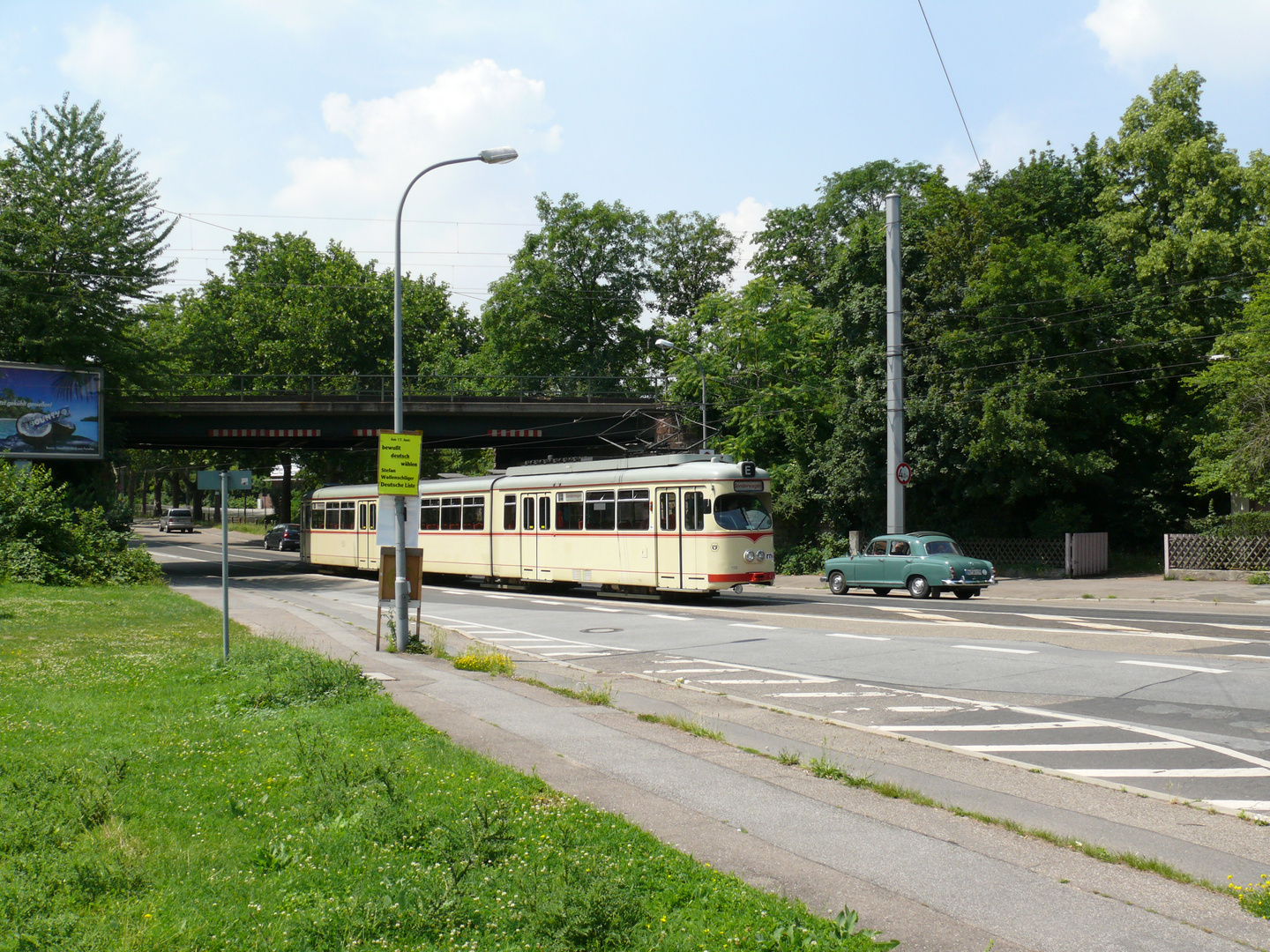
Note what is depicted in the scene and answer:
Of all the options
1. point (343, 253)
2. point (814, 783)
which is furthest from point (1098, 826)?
point (343, 253)

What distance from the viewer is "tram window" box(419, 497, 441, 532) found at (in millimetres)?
34969

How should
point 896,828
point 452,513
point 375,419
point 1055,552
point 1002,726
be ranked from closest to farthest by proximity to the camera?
point 896,828 < point 1002,726 < point 452,513 < point 1055,552 < point 375,419

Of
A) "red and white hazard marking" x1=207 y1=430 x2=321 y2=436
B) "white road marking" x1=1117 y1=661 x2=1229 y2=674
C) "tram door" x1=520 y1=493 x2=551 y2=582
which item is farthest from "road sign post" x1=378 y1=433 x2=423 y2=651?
"red and white hazard marking" x1=207 y1=430 x2=321 y2=436

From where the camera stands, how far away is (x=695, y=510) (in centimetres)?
Result: 2436

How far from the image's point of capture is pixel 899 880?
5.23 metres

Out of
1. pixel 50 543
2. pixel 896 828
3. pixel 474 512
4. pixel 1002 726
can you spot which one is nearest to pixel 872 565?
pixel 474 512

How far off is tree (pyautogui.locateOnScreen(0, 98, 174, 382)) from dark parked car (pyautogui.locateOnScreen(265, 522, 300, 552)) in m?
28.3

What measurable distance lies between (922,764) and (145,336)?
116 ft

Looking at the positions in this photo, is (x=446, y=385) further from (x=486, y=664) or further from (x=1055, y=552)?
(x=486, y=664)

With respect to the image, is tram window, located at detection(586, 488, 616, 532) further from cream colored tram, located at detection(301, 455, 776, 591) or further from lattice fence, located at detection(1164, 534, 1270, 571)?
lattice fence, located at detection(1164, 534, 1270, 571)

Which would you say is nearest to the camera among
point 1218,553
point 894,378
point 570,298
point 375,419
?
point 1218,553

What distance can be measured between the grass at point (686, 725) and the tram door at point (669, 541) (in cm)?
1446

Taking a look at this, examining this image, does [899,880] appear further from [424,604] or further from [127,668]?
[424,604]

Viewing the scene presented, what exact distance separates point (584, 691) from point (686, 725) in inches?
86.9
